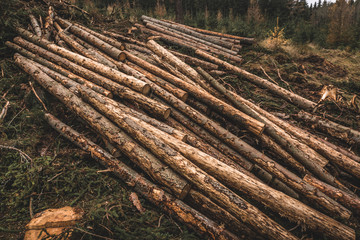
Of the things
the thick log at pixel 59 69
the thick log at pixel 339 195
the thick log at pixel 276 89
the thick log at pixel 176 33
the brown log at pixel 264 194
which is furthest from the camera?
the thick log at pixel 176 33

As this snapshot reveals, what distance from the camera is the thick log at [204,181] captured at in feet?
6.64

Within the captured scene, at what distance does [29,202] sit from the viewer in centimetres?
235

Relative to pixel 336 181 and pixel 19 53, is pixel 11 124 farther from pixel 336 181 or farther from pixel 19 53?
pixel 336 181

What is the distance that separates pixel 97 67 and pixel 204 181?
3597mm

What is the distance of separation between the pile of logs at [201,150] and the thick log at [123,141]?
16 millimetres

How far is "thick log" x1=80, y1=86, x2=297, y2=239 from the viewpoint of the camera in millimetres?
2025

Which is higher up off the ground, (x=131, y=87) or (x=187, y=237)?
(x=131, y=87)

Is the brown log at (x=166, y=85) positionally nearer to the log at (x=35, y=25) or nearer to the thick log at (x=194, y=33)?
the log at (x=35, y=25)

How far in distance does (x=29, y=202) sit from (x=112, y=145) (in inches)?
51.4

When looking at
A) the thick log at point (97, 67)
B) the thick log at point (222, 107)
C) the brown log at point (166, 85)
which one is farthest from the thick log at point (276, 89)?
the thick log at point (97, 67)

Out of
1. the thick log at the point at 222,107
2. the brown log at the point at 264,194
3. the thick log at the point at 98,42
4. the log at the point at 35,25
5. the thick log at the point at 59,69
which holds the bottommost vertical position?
the brown log at the point at 264,194

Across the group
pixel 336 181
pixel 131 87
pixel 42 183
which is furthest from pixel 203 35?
pixel 42 183

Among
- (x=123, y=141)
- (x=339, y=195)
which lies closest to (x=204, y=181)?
(x=123, y=141)

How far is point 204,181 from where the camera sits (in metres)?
2.24
